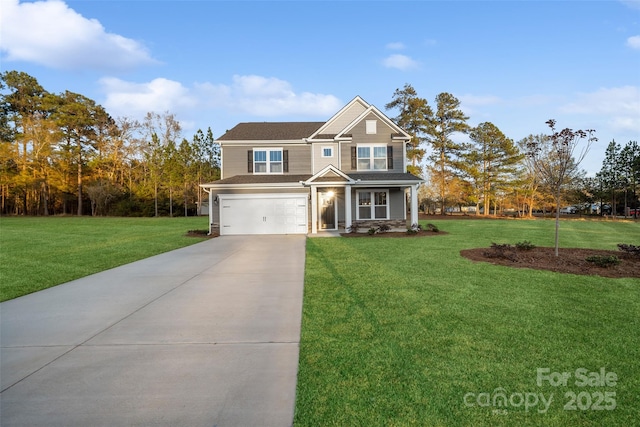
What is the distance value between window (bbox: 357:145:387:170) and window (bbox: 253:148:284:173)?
484 centimetres

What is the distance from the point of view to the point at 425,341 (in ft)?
12.2

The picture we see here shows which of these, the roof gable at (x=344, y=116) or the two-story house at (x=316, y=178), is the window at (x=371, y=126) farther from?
the roof gable at (x=344, y=116)

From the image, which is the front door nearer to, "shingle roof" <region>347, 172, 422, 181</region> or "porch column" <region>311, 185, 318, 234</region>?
"porch column" <region>311, 185, 318, 234</region>

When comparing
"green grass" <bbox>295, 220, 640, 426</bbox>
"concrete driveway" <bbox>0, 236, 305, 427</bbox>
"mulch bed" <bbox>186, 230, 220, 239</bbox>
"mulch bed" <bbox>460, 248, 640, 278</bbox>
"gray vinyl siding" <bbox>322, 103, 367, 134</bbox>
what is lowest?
"concrete driveway" <bbox>0, 236, 305, 427</bbox>

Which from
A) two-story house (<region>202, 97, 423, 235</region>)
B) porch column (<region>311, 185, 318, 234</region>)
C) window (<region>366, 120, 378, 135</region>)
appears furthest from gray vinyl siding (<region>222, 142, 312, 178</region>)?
window (<region>366, 120, 378, 135</region>)

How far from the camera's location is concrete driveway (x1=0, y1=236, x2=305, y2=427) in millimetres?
2580

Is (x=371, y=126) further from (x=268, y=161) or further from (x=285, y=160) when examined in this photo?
(x=268, y=161)

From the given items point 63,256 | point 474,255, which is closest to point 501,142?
point 474,255

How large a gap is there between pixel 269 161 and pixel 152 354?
1644 cm

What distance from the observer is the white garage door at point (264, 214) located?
17719 millimetres

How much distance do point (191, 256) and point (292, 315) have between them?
699 cm

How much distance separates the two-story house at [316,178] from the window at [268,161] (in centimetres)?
4

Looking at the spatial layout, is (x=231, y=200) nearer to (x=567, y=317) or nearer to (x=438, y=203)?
(x=567, y=317)

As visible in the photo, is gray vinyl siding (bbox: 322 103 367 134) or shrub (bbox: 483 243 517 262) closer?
shrub (bbox: 483 243 517 262)
